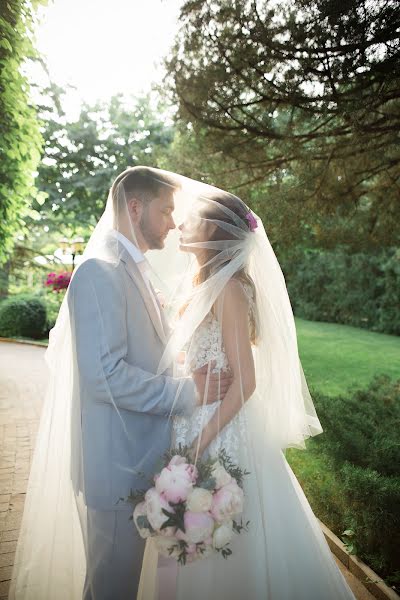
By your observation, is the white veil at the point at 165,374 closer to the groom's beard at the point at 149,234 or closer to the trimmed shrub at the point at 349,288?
the groom's beard at the point at 149,234

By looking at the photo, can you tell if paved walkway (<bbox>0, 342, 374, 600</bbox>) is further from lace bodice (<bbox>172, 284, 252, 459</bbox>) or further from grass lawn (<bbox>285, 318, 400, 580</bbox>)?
lace bodice (<bbox>172, 284, 252, 459</bbox>)

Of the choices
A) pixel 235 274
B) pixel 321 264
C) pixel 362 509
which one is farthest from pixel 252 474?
pixel 321 264

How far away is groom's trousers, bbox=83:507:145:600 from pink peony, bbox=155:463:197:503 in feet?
1.12

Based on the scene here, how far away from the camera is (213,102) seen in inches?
168

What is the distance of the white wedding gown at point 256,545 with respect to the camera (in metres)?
2.01

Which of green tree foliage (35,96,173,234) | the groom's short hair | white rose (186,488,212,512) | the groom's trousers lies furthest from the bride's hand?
green tree foliage (35,96,173,234)

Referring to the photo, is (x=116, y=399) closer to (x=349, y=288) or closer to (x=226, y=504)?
(x=226, y=504)

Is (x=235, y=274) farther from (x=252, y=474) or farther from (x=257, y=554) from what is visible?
(x=257, y=554)

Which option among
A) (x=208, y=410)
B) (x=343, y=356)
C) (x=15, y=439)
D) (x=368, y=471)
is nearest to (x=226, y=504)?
(x=208, y=410)

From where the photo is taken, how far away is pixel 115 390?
192 centimetres

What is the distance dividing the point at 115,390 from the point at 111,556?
2.35 feet

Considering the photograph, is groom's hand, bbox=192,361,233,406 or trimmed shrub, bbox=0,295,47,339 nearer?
groom's hand, bbox=192,361,233,406

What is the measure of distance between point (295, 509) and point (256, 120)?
3509mm

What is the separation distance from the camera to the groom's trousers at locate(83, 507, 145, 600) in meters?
1.91
